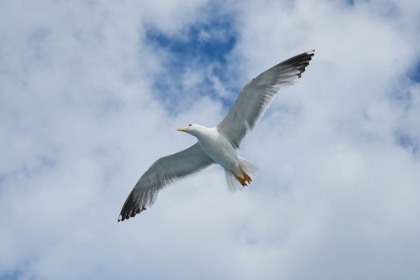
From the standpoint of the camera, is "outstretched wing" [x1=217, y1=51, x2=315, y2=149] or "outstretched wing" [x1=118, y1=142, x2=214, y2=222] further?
"outstretched wing" [x1=118, y1=142, x2=214, y2=222]

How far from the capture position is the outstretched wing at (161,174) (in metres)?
14.4

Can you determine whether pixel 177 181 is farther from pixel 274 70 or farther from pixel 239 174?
pixel 274 70

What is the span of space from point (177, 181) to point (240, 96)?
311 centimetres

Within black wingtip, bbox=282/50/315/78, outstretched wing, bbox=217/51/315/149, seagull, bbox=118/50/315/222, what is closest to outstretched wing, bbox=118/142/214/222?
Answer: seagull, bbox=118/50/315/222

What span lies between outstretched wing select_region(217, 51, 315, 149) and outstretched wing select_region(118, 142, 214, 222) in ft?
5.25

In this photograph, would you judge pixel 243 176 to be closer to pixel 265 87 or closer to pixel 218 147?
pixel 218 147

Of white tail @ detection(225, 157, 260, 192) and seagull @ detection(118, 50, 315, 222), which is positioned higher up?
seagull @ detection(118, 50, 315, 222)

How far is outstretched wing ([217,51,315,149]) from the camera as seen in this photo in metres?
12.7

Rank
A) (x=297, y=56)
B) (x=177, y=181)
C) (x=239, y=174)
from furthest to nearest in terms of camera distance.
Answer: (x=177, y=181) → (x=239, y=174) → (x=297, y=56)

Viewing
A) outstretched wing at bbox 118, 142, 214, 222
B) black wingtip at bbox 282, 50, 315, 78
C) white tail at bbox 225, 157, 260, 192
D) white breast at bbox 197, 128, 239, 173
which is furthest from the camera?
outstretched wing at bbox 118, 142, 214, 222

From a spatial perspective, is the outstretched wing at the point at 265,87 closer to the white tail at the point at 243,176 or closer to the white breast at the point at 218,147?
the white breast at the point at 218,147

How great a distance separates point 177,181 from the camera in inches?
583

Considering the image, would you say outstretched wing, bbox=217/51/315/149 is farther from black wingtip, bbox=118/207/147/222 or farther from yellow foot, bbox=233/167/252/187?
black wingtip, bbox=118/207/147/222

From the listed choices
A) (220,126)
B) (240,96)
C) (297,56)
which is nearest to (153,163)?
(220,126)
